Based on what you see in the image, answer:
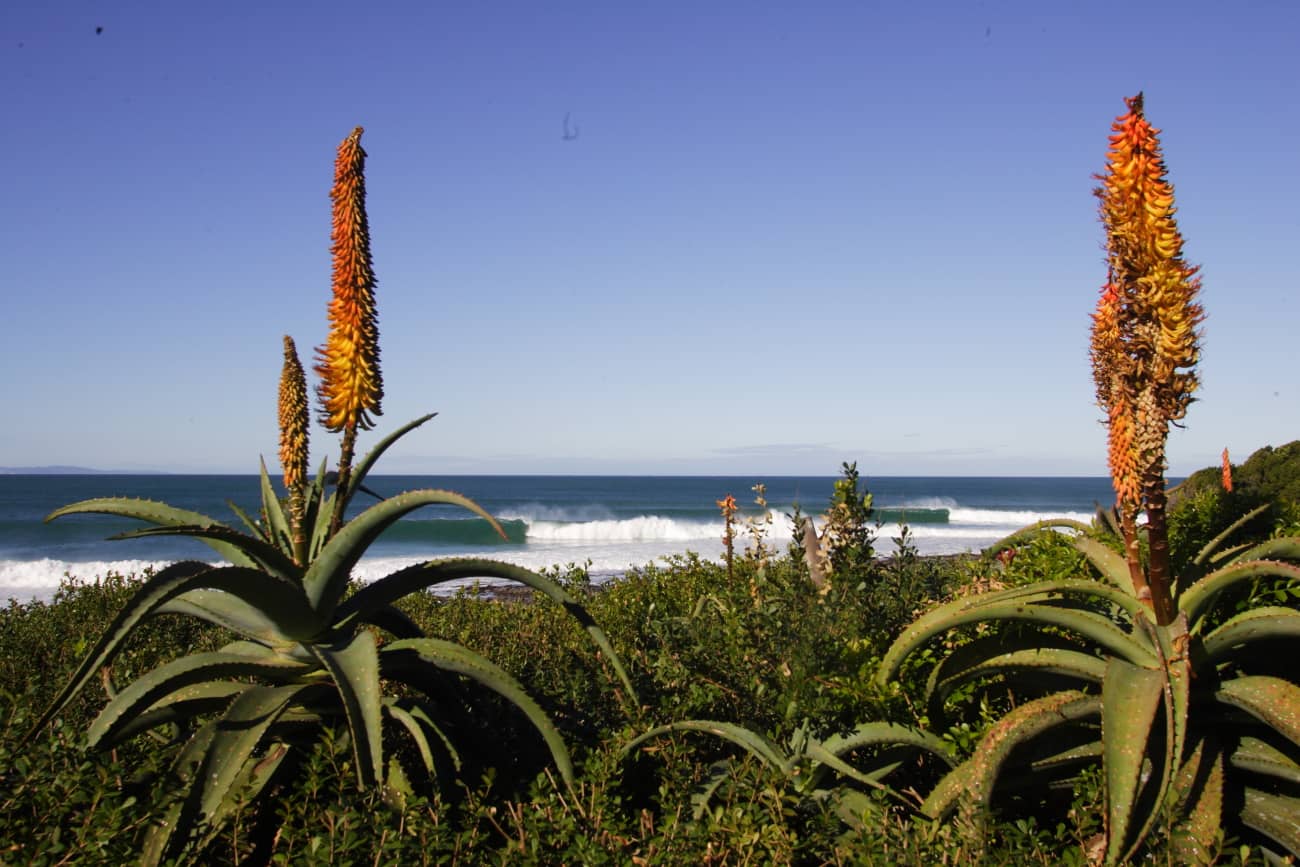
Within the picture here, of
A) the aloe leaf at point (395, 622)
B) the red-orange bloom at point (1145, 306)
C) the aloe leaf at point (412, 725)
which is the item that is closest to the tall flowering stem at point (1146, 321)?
the red-orange bloom at point (1145, 306)

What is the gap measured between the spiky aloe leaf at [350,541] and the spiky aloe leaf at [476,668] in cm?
32

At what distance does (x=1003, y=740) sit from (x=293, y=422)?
264cm

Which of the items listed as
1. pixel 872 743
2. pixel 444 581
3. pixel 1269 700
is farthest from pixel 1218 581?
pixel 444 581

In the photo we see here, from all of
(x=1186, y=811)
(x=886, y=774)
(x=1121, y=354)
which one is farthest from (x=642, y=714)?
(x=1121, y=354)

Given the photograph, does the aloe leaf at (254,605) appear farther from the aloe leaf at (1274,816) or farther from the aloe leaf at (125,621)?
the aloe leaf at (1274,816)

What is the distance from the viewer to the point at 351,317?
3314 mm

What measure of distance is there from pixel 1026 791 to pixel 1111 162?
2.27 meters

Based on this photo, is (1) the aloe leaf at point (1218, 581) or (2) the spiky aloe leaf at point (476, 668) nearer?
(1) the aloe leaf at point (1218, 581)

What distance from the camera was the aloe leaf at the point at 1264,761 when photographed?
301 cm

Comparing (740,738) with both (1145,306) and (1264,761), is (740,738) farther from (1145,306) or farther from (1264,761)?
(1145,306)

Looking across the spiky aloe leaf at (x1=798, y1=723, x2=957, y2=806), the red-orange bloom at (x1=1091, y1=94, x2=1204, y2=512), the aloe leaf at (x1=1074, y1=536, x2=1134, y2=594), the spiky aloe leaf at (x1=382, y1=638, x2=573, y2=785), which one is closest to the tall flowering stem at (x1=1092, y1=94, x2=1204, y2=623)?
the red-orange bloom at (x1=1091, y1=94, x2=1204, y2=512)

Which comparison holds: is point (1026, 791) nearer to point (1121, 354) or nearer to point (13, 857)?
point (1121, 354)

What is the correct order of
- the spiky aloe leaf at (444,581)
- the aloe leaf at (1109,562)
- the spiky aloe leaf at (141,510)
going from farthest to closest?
the aloe leaf at (1109,562)
the spiky aloe leaf at (444,581)
the spiky aloe leaf at (141,510)

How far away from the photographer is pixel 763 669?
4098 mm
